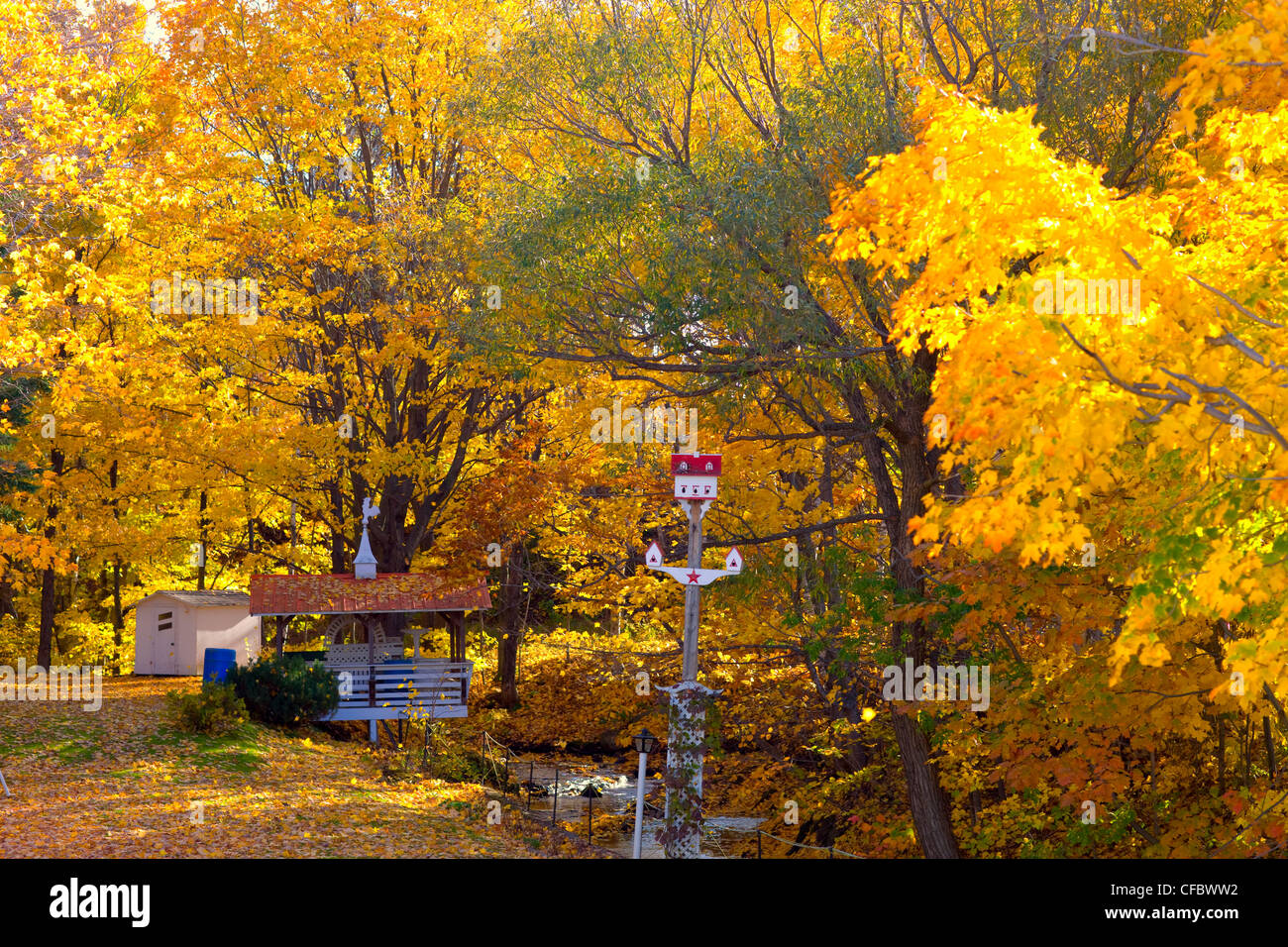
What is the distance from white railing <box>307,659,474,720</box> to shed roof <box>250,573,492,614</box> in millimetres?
1049

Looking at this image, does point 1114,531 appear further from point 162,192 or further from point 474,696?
point 474,696

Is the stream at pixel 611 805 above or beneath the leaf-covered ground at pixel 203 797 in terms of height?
beneath

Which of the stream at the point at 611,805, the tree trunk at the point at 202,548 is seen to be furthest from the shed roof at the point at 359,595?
the tree trunk at the point at 202,548

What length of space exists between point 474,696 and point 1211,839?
713 inches

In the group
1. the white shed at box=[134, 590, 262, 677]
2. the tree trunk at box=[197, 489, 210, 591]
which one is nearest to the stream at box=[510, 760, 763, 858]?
the white shed at box=[134, 590, 262, 677]

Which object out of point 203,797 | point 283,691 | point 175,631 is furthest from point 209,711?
point 175,631

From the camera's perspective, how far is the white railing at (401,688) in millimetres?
19938

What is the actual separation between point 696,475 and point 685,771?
10.2 feet

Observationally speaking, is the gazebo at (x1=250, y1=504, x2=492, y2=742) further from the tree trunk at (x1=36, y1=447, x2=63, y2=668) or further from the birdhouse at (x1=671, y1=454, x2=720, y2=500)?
the birdhouse at (x1=671, y1=454, x2=720, y2=500)

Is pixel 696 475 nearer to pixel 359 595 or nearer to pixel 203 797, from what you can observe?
pixel 203 797

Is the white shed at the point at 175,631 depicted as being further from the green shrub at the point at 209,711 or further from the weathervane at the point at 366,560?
the green shrub at the point at 209,711

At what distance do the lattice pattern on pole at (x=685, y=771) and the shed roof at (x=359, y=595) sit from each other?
8374 millimetres

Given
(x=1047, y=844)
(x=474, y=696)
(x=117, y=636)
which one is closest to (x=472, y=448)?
(x=474, y=696)

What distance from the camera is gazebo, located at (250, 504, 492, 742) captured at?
65.7 feet
